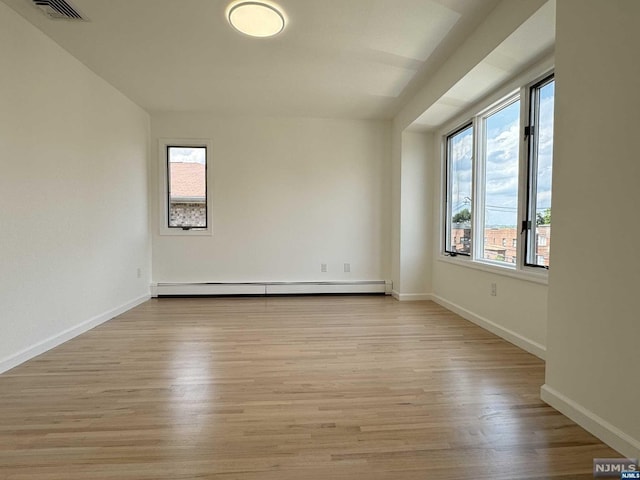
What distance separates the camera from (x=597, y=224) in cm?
149

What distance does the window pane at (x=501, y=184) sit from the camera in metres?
2.95

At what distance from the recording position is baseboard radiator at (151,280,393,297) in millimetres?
4723

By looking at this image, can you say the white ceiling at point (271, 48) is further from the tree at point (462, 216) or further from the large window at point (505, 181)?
the tree at point (462, 216)

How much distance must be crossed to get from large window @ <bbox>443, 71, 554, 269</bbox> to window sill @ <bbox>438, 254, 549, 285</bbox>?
0.19 feet

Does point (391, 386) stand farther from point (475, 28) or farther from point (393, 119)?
point (393, 119)

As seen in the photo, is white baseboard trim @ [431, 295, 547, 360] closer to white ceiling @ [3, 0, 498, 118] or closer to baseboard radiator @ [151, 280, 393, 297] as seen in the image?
baseboard radiator @ [151, 280, 393, 297]

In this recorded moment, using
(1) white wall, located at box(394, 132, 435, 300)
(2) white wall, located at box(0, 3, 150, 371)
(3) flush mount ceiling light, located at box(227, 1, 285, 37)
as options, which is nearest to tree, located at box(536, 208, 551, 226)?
(1) white wall, located at box(394, 132, 435, 300)

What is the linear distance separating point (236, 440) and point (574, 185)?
2136 millimetres

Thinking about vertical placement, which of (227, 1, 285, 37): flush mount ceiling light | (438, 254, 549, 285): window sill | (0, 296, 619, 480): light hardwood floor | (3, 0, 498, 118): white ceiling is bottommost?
(0, 296, 619, 480): light hardwood floor

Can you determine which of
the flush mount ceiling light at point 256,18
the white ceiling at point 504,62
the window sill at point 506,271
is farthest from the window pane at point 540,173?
the flush mount ceiling light at point 256,18

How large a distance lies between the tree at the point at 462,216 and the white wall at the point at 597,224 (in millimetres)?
2089

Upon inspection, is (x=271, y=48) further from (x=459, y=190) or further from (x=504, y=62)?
(x=459, y=190)

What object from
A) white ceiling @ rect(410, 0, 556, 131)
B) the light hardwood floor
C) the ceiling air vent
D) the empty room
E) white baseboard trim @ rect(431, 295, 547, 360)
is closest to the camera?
the light hardwood floor

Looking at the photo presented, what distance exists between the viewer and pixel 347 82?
357cm
